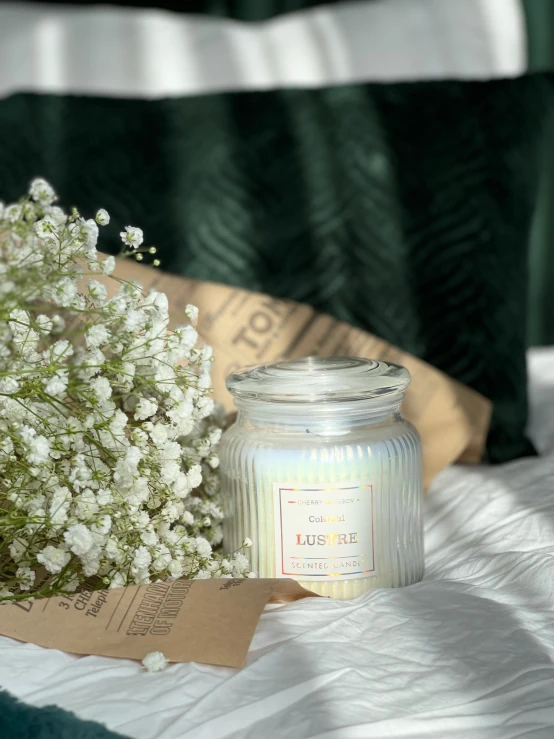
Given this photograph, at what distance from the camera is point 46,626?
69 cm

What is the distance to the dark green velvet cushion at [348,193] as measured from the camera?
117cm

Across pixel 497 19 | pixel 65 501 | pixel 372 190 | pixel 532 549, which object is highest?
pixel 497 19

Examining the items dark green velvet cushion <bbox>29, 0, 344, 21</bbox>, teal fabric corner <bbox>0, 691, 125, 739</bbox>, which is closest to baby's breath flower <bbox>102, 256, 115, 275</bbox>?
teal fabric corner <bbox>0, 691, 125, 739</bbox>

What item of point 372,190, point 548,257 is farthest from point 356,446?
point 548,257

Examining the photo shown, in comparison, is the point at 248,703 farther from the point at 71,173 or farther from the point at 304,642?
the point at 71,173

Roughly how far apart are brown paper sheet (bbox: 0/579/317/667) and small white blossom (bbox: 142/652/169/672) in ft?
0.04

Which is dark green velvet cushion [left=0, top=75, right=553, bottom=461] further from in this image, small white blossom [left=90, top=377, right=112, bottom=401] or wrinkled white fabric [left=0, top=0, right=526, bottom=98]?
small white blossom [left=90, top=377, right=112, bottom=401]

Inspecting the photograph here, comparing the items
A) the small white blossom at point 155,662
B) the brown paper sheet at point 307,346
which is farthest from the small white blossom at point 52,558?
the brown paper sheet at point 307,346

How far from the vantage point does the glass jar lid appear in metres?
0.79

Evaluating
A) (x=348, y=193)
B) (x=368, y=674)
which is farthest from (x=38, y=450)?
(x=348, y=193)

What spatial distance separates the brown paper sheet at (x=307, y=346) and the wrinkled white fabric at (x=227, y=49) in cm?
56

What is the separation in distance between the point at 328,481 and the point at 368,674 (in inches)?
7.6

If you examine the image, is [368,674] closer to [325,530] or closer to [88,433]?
[325,530]

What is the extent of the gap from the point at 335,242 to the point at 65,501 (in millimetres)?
613
